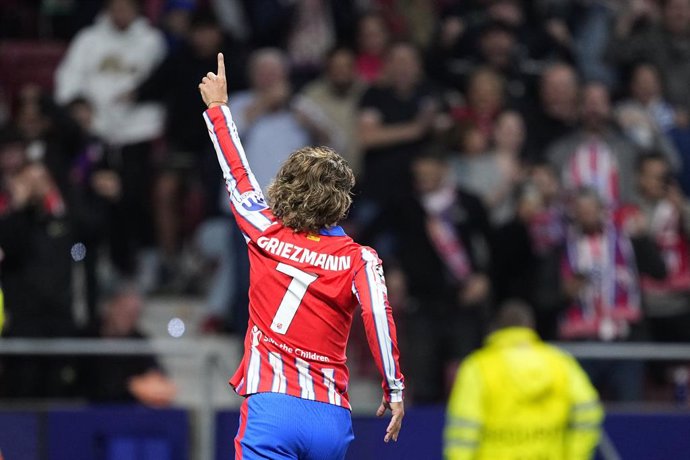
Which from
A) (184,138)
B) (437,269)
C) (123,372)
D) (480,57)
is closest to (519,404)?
(437,269)

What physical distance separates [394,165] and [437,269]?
43.1 inches

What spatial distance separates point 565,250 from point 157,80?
3774 mm

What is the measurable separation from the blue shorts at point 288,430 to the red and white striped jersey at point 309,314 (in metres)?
0.04

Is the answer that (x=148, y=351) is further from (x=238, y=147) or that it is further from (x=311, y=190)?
(x=311, y=190)

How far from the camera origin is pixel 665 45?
43.9 ft

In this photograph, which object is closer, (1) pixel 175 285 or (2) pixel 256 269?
(2) pixel 256 269

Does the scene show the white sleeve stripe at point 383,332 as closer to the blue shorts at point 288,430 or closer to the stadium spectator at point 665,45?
the blue shorts at point 288,430

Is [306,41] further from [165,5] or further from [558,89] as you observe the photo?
[558,89]

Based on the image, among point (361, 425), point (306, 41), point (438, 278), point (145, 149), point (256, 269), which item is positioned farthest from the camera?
point (306, 41)

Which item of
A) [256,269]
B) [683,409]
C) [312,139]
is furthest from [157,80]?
[256,269]

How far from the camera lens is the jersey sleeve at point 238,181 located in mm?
5746

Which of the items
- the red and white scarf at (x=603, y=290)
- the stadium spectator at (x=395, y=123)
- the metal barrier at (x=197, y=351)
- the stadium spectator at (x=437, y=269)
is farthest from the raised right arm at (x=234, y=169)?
the red and white scarf at (x=603, y=290)

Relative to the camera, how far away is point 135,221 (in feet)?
38.4

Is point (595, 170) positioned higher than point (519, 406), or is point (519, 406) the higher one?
point (595, 170)
